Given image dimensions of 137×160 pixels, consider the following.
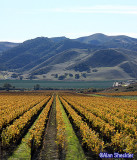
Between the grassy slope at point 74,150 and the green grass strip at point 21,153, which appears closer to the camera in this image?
the green grass strip at point 21,153

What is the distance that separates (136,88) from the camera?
344 feet

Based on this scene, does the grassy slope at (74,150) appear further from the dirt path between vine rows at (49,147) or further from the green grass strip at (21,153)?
the green grass strip at (21,153)

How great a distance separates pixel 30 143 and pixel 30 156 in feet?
3.09

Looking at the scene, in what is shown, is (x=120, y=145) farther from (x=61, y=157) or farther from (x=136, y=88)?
(x=136, y=88)

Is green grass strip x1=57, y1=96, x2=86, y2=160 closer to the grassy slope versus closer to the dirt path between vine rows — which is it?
the grassy slope

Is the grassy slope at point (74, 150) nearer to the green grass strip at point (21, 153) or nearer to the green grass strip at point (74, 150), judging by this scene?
the green grass strip at point (74, 150)

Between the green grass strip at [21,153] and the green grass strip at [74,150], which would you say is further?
the green grass strip at [74,150]

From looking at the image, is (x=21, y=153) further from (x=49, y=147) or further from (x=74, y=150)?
(x=74, y=150)

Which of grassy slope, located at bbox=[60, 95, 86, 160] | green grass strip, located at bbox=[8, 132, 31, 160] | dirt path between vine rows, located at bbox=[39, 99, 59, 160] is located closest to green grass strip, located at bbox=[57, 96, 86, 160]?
grassy slope, located at bbox=[60, 95, 86, 160]

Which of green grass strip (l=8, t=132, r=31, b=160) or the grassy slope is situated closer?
green grass strip (l=8, t=132, r=31, b=160)

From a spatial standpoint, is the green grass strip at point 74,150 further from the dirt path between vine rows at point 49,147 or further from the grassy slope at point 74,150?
the dirt path between vine rows at point 49,147

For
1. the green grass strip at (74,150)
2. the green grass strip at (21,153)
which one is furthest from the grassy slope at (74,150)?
the green grass strip at (21,153)

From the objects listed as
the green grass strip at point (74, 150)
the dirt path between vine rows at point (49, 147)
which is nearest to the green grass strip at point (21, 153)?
the dirt path between vine rows at point (49, 147)

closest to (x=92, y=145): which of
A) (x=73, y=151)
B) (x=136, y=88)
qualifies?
(x=73, y=151)
